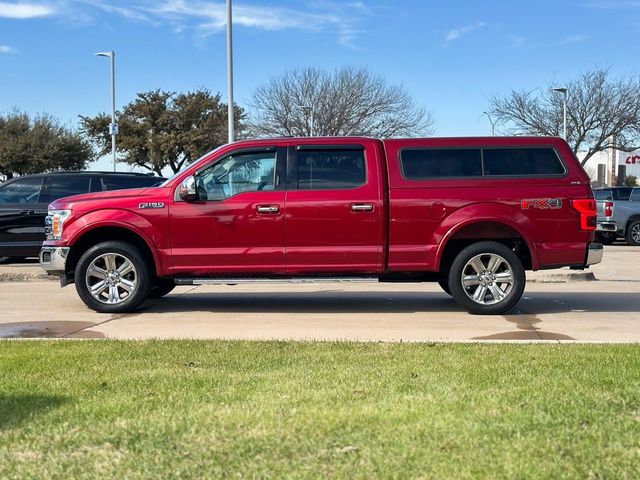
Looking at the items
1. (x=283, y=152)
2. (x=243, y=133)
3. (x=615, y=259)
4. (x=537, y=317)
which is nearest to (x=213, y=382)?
(x=283, y=152)

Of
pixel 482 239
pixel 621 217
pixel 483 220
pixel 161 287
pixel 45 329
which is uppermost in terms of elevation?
pixel 483 220

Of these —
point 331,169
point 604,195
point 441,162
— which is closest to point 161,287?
point 331,169

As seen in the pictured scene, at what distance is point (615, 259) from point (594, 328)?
9.90m

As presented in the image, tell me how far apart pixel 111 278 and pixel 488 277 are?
4488 millimetres

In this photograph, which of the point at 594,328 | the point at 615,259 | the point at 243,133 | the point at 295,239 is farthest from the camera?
the point at 243,133

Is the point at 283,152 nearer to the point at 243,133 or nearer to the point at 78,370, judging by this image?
the point at 78,370

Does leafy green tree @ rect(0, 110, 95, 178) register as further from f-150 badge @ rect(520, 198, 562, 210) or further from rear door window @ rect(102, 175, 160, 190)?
f-150 badge @ rect(520, 198, 562, 210)

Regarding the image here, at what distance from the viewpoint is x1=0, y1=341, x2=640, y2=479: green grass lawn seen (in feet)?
11.7

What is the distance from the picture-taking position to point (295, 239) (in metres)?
8.51

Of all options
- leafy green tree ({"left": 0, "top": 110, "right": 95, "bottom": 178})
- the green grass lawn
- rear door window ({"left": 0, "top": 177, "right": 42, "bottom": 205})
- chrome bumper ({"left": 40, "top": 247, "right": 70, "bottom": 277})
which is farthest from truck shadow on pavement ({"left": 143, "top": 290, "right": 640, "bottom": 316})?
leafy green tree ({"left": 0, "top": 110, "right": 95, "bottom": 178})

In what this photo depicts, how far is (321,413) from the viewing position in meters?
4.30

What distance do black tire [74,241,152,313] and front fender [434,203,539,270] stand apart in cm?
350

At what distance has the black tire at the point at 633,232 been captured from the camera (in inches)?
866

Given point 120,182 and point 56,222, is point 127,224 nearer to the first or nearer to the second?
point 56,222
